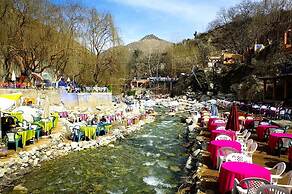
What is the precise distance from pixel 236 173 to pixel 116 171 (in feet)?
27.2

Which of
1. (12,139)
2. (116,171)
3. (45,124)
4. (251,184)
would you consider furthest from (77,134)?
(251,184)

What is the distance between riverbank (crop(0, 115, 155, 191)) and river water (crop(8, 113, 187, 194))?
→ 1.43 feet

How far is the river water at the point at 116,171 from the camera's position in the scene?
1259 centimetres

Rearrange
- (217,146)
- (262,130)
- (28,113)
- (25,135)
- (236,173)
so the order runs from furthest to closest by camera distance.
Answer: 1. (28,113)
2. (25,135)
3. (262,130)
4. (217,146)
5. (236,173)

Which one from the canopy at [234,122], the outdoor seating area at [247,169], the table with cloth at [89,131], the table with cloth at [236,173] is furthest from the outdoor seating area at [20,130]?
the table with cloth at [236,173]

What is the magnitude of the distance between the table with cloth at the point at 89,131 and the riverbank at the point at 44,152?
436 millimetres

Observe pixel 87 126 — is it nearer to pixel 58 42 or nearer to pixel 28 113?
pixel 28 113

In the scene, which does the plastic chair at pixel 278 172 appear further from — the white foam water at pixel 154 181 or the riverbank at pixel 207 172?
the white foam water at pixel 154 181

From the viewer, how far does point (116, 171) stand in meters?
15.1

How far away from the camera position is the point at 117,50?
1710 inches

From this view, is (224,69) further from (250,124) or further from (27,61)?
(250,124)

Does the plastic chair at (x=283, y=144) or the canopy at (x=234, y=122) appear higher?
the canopy at (x=234, y=122)

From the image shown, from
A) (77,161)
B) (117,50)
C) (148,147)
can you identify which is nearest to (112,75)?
(117,50)

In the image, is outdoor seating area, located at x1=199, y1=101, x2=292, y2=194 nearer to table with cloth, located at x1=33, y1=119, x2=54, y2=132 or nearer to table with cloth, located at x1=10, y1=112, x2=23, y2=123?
table with cloth, located at x1=33, y1=119, x2=54, y2=132
